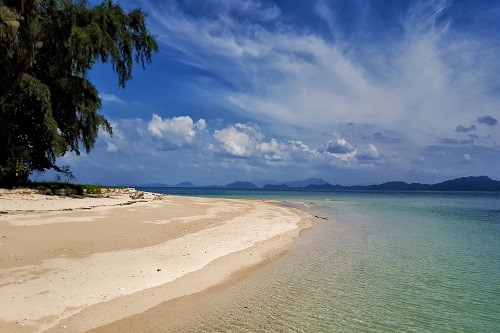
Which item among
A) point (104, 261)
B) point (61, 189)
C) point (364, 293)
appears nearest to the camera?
point (364, 293)

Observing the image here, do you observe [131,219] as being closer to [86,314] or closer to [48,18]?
[86,314]

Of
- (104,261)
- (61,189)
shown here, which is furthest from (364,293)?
(61,189)

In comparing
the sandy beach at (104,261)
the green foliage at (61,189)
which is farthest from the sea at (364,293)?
the green foliage at (61,189)

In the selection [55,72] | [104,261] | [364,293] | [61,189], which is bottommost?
[364,293]

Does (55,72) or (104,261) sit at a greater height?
(55,72)

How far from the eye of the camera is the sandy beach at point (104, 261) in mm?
6453

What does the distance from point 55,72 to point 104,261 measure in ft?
75.4

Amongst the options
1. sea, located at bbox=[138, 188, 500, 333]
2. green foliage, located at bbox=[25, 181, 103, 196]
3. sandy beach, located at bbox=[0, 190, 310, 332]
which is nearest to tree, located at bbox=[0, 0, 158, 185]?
green foliage, located at bbox=[25, 181, 103, 196]

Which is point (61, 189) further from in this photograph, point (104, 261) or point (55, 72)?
point (104, 261)

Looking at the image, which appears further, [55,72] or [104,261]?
[55,72]

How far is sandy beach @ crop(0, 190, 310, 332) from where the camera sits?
6.45m

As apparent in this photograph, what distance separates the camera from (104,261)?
9602mm

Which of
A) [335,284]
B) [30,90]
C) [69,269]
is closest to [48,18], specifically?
[30,90]

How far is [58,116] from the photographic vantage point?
90.3 feet
